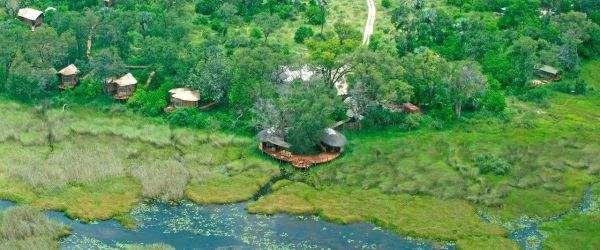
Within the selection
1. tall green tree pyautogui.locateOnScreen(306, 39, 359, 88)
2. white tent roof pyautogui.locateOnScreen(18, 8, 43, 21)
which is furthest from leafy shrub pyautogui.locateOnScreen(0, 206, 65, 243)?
white tent roof pyautogui.locateOnScreen(18, 8, 43, 21)

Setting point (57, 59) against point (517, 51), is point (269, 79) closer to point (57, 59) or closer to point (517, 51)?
point (57, 59)

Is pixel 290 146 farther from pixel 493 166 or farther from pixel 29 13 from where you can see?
pixel 29 13

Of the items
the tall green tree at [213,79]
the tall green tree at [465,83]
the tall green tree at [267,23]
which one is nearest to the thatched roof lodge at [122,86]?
the tall green tree at [213,79]

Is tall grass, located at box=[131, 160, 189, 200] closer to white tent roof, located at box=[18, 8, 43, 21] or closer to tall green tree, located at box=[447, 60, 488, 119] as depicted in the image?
tall green tree, located at box=[447, 60, 488, 119]

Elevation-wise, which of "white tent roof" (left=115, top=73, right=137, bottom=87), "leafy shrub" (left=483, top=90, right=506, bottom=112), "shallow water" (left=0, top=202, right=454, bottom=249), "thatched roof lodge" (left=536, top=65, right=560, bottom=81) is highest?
"thatched roof lodge" (left=536, top=65, right=560, bottom=81)

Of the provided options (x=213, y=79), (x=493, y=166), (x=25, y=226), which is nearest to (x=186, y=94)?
(x=213, y=79)

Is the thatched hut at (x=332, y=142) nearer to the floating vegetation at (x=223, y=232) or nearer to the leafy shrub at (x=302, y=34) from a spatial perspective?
the floating vegetation at (x=223, y=232)

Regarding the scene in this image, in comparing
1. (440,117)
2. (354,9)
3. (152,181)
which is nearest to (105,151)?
(152,181)
